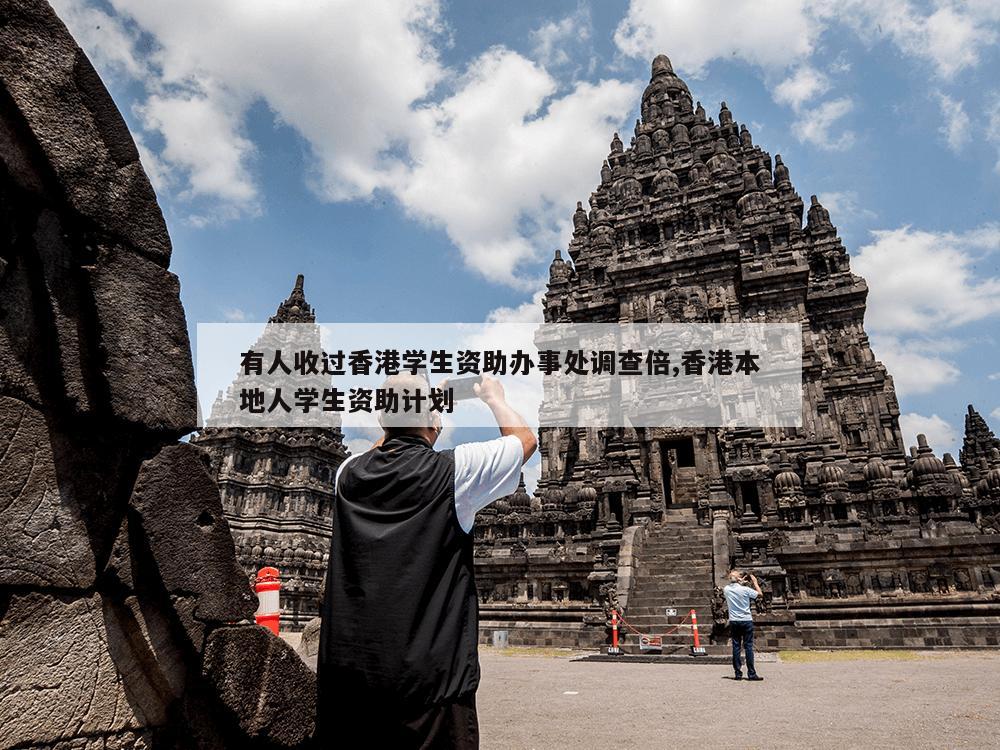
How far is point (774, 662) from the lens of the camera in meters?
12.6

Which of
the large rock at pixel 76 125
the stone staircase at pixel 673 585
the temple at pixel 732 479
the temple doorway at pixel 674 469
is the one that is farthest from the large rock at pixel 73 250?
the temple doorway at pixel 674 469

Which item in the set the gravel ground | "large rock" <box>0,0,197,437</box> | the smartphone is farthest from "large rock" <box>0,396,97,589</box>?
the gravel ground

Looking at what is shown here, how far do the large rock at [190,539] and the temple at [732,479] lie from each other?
47.3 ft

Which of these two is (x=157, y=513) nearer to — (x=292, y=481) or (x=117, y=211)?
(x=117, y=211)

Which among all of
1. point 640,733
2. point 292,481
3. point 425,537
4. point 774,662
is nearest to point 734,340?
point 774,662

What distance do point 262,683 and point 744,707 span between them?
21.2ft

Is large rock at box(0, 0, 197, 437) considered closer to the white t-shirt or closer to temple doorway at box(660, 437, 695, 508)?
the white t-shirt

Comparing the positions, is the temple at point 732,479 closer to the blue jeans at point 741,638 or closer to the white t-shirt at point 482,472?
the blue jeans at point 741,638

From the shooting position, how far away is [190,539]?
2.72 meters

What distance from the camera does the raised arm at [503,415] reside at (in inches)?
109

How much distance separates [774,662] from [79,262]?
13846 millimetres

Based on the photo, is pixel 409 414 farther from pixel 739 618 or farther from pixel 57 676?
pixel 739 618

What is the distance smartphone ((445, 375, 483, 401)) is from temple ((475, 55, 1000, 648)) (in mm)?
14172

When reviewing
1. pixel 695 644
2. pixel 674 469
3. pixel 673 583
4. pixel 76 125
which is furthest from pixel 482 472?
pixel 674 469
